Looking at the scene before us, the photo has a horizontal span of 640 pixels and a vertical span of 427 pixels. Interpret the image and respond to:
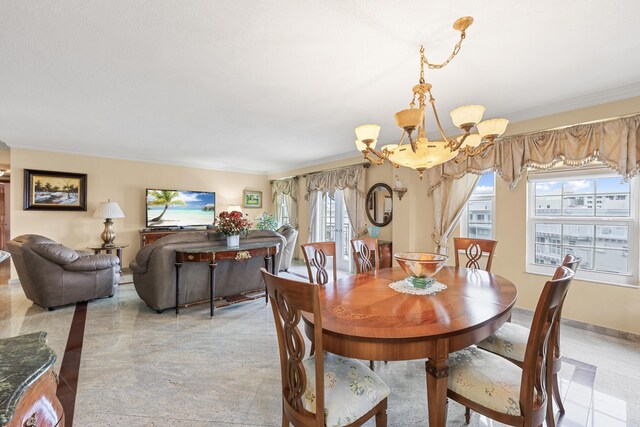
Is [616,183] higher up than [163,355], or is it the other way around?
[616,183]

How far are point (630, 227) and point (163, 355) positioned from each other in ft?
15.2

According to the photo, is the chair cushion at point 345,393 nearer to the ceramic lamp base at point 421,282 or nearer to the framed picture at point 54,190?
the ceramic lamp base at point 421,282

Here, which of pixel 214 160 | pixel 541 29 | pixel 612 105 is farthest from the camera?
pixel 214 160

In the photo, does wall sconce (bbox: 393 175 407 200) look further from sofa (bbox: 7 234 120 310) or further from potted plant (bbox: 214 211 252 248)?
Result: sofa (bbox: 7 234 120 310)

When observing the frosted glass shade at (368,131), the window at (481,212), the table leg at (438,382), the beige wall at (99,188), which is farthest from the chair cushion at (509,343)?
the beige wall at (99,188)

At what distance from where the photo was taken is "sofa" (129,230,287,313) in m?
3.28

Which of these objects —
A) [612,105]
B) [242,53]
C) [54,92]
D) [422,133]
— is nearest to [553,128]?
[612,105]

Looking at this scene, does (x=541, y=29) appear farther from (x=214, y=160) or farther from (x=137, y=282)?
(x=214, y=160)

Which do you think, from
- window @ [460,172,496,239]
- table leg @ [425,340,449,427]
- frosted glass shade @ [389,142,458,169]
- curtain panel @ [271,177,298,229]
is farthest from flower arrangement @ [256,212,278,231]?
table leg @ [425,340,449,427]

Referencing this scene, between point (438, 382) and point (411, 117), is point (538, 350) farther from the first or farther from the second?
point (411, 117)

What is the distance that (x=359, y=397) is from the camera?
125 cm

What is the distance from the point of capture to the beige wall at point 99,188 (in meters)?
4.84

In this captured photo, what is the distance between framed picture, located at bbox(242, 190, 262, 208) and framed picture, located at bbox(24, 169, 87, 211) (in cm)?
317

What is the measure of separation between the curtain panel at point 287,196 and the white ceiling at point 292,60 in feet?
10.7
